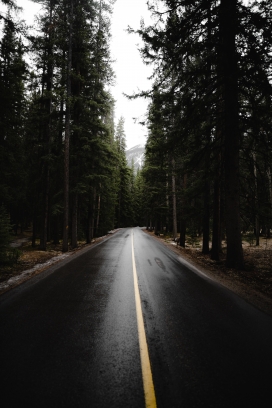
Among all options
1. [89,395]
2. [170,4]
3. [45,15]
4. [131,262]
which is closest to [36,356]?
[89,395]

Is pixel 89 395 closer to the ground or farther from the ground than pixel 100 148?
closer to the ground

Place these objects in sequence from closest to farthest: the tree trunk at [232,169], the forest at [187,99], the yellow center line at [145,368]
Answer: the yellow center line at [145,368] < the forest at [187,99] < the tree trunk at [232,169]

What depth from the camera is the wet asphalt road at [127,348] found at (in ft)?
7.75

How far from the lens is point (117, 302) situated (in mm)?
5156

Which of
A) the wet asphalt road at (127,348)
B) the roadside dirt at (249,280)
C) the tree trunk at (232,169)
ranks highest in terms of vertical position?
the tree trunk at (232,169)

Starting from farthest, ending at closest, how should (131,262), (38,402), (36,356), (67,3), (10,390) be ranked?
(67,3) → (131,262) → (36,356) → (10,390) → (38,402)

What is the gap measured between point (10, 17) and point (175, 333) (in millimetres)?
13682

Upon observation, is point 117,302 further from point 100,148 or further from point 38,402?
point 100,148

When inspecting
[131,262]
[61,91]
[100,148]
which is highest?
[61,91]

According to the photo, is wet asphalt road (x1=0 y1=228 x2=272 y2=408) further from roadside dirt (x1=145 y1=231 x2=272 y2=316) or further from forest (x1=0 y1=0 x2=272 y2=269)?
forest (x1=0 y1=0 x2=272 y2=269)

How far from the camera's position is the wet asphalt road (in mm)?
2361

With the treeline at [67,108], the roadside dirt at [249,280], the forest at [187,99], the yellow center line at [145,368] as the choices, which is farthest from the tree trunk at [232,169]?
the treeline at [67,108]

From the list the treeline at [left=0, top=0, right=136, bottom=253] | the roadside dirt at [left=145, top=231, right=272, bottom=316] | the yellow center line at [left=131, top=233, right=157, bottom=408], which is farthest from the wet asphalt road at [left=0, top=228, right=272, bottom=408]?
the treeline at [left=0, top=0, right=136, bottom=253]

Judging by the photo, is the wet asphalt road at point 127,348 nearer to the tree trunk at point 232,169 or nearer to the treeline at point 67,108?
the tree trunk at point 232,169
